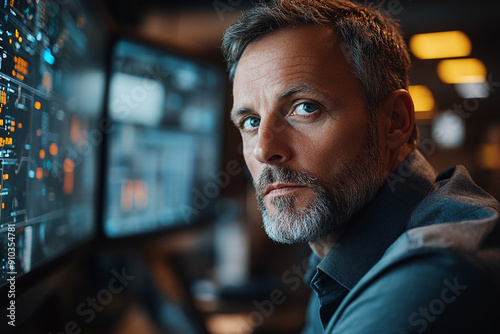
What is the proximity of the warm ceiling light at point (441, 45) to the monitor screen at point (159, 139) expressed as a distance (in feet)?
10.3

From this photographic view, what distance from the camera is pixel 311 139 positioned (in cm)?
90

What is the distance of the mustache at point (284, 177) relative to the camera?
0.89 meters

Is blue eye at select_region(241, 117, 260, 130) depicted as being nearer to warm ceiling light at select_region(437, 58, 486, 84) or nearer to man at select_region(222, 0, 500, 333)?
man at select_region(222, 0, 500, 333)

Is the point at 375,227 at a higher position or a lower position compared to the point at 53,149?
lower

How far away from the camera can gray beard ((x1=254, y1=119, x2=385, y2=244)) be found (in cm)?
88

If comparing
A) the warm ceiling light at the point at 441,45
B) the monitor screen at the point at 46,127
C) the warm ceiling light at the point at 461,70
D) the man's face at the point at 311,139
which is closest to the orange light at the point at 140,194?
the monitor screen at the point at 46,127

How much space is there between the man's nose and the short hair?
21 centimetres

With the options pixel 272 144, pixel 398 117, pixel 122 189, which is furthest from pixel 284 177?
pixel 122 189

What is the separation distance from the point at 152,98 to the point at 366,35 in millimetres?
865

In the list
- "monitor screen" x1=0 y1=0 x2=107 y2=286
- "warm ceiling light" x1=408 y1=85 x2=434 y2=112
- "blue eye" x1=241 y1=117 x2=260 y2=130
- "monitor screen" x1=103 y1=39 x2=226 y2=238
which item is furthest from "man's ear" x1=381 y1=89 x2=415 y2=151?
"warm ceiling light" x1=408 y1=85 x2=434 y2=112

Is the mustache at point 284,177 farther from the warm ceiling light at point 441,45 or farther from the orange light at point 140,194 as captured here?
the warm ceiling light at point 441,45

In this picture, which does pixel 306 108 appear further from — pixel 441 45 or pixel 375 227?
pixel 441 45

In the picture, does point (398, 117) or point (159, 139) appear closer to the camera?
point (398, 117)

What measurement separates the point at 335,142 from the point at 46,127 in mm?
593
